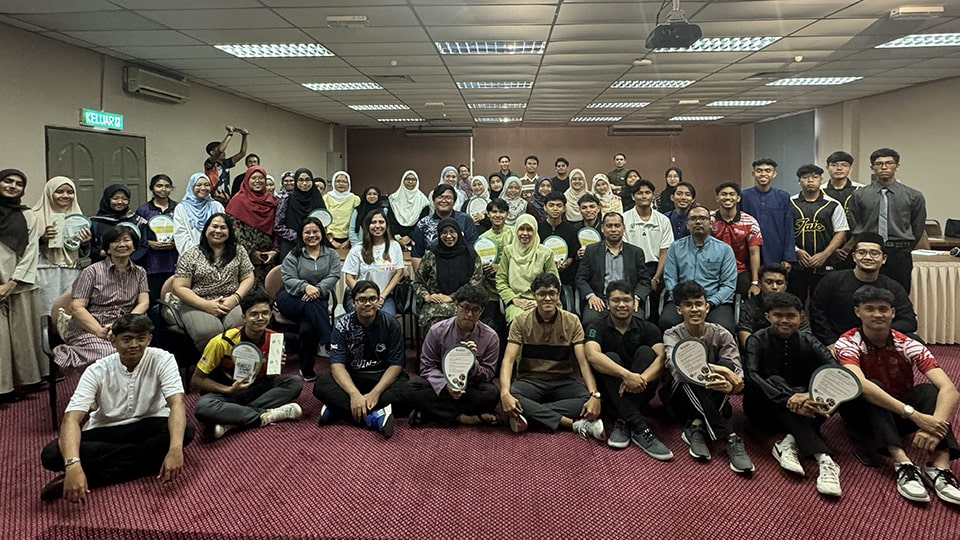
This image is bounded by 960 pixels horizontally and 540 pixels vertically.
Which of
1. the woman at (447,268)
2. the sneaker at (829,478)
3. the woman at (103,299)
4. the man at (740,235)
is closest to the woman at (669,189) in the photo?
the man at (740,235)

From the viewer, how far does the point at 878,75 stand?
7.43m

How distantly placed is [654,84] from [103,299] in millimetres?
7065

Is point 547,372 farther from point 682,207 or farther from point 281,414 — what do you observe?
point 682,207

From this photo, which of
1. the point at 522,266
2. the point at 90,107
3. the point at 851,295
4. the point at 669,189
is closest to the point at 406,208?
the point at 522,266

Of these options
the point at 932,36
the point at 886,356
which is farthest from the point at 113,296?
the point at 932,36

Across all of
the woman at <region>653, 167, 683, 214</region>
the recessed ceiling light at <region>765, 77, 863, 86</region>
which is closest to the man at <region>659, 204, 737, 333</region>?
the woman at <region>653, 167, 683, 214</region>

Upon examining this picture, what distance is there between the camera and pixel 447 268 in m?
Result: 4.01

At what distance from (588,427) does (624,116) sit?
9.82m

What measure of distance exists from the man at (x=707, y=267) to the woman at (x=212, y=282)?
2755mm

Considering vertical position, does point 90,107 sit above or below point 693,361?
above

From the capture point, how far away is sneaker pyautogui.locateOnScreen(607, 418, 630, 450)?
9.16 ft

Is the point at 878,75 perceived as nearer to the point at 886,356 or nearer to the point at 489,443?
the point at 886,356

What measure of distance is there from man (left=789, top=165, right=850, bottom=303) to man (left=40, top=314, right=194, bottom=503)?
3877 mm

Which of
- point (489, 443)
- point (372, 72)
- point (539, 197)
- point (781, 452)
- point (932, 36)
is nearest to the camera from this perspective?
point (781, 452)
